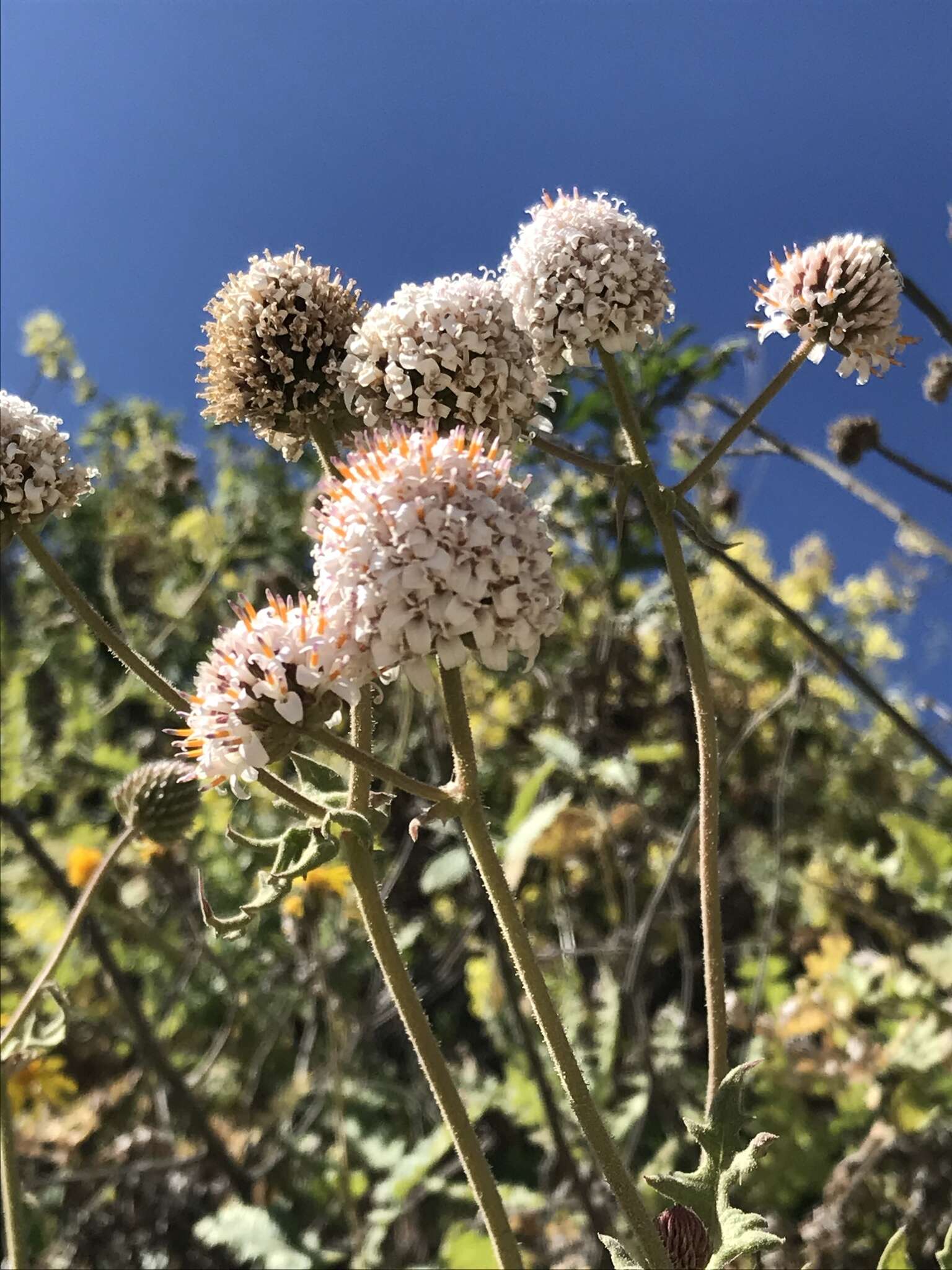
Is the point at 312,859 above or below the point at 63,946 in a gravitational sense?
below

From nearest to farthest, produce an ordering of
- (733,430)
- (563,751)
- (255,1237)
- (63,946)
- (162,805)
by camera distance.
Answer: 1. (733,430)
2. (63,946)
3. (162,805)
4. (255,1237)
5. (563,751)

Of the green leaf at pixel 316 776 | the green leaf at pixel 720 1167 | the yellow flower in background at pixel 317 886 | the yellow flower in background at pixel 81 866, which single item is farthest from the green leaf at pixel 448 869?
the green leaf at pixel 720 1167

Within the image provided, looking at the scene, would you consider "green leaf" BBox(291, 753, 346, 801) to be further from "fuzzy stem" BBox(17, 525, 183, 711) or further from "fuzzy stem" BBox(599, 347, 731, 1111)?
"fuzzy stem" BBox(599, 347, 731, 1111)

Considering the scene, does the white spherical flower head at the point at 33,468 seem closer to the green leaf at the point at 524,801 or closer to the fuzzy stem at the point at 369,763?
the fuzzy stem at the point at 369,763

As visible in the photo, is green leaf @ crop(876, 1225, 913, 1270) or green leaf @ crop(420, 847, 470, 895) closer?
green leaf @ crop(876, 1225, 913, 1270)

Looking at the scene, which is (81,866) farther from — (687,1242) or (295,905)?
(687,1242)

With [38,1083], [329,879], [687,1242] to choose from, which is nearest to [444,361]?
[687,1242]

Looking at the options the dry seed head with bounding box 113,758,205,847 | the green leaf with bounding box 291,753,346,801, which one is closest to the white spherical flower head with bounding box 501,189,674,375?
the green leaf with bounding box 291,753,346,801
